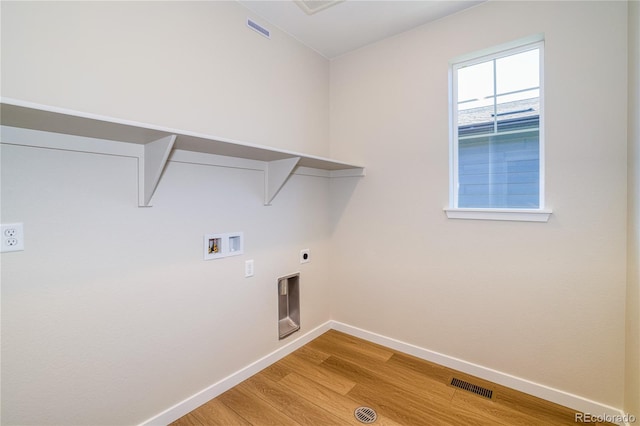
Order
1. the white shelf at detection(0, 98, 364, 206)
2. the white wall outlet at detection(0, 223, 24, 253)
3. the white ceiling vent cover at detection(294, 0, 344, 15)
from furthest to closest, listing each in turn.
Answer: the white ceiling vent cover at detection(294, 0, 344, 15) → the white wall outlet at detection(0, 223, 24, 253) → the white shelf at detection(0, 98, 364, 206)

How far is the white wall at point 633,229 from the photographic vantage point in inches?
56.2

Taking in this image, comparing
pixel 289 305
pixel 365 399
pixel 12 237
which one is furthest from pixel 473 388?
pixel 12 237

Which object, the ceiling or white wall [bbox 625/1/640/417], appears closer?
white wall [bbox 625/1/640/417]

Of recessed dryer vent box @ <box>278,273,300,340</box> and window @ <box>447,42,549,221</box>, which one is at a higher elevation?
window @ <box>447,42,549,221</box>

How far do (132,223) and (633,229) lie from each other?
2659mm

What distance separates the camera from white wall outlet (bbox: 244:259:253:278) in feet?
6.97

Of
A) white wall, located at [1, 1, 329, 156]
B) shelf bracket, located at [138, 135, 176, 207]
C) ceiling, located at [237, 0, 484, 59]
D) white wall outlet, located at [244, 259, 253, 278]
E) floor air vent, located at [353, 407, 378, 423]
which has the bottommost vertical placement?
floor air vent, located at [353, 407, 378, 423]

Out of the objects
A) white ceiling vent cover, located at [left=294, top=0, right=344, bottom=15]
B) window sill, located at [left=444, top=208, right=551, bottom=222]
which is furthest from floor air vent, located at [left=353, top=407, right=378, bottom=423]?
white ceiling vent cover, located at [left=294, top=0, right=344, bottom=15]

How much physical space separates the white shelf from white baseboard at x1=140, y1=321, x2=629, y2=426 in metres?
1.24

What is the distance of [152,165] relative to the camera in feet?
4.91

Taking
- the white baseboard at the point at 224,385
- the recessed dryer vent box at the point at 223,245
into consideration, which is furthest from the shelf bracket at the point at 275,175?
the white baseboard at the point at 224,385

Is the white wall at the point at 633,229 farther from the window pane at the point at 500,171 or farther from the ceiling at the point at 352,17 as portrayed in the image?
the ceiling at the point at 352,17

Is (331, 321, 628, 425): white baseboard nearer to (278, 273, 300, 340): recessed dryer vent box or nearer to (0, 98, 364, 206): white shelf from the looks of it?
(278, 273, 300, 340): recessed dryer vent box

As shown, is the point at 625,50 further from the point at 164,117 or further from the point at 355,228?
the point at 164,117
